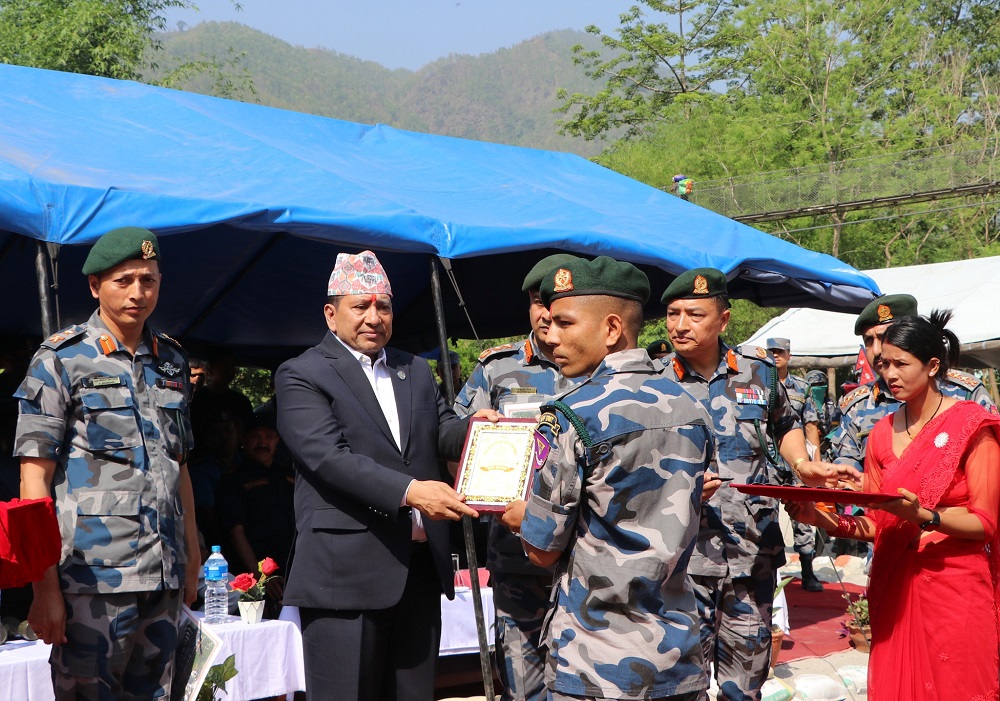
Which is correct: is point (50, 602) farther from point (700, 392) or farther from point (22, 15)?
point (22, 15)

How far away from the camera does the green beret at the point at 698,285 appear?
14.1 ft

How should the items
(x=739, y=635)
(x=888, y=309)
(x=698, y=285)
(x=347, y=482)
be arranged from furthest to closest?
(x=888, y=309)
(x=698, y=285)
(x=739, y=635)
(x=347, y=482)

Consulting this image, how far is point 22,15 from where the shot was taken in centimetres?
2027

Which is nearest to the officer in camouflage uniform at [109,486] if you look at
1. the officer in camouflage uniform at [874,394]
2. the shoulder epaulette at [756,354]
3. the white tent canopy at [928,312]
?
the shoulder epaulette at [756,354]

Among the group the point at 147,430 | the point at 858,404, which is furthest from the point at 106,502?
the point at 858,404

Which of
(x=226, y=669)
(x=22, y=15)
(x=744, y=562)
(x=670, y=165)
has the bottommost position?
(x=226, y=669)

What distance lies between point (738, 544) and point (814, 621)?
14.6ft

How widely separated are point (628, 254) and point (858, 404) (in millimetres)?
1473

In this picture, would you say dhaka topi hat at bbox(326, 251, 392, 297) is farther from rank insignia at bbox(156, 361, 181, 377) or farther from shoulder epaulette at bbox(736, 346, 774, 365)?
shoulder epaulette at bbox(736, 346, 774, 365)

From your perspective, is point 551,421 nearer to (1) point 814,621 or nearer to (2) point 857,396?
(2) point 857,396

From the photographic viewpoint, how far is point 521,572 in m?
3.85

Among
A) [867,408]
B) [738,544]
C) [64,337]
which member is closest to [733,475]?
[738,544]

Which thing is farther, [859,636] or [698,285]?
[859,636]

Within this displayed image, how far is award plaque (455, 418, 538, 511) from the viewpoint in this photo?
3281 millimetres
